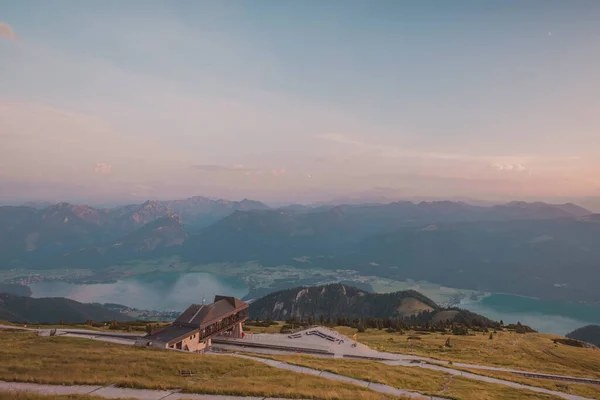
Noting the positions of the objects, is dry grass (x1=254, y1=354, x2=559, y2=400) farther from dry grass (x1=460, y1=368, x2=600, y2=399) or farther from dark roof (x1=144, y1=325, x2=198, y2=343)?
dark roof (x1=144, y1=325, x2=198, y2=343)

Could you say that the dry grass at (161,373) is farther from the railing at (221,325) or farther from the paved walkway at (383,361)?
the railing at (221,325)

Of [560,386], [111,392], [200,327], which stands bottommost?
[560,386]

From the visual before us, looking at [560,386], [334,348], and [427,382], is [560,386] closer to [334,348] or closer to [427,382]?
[427,382]

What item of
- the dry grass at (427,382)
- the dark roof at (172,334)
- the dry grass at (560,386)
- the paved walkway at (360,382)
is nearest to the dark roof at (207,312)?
the dark roof at (172,334)

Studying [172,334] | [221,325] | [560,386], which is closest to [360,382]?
[560,386]

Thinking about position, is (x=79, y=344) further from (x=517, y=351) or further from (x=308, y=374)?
(x=517, y=351)

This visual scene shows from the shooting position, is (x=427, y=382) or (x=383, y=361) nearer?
(x=427, y=382)

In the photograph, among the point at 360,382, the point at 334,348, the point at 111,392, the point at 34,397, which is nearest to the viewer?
the point at 34,397
